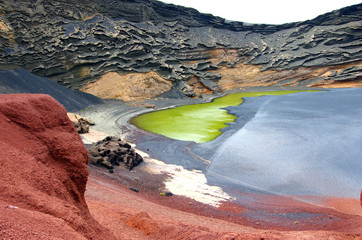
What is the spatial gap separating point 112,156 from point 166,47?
34.1 metres

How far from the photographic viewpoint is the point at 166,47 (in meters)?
41.8

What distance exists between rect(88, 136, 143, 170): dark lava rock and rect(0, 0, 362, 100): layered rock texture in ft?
67.3

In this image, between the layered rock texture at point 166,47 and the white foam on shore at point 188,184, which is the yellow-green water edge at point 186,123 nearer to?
the white foam on shore at point 188,184

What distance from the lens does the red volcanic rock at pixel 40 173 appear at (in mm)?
1941

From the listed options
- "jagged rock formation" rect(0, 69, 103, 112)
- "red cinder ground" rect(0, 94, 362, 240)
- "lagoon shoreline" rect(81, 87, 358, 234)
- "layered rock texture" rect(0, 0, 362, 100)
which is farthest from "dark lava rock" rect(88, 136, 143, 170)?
"layered rock texture" rect(0, 0, 362, 100)

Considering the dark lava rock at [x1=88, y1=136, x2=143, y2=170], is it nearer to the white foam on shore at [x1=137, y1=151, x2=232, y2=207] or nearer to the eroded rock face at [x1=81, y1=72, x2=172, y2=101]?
the white foam on shore at [x1=137, y1=151, x2=232, y2=207]

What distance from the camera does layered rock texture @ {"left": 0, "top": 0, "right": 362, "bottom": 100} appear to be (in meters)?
31.7

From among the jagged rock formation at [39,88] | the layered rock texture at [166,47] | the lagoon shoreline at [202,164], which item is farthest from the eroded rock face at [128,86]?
the lagoon shoreline at [202,164]

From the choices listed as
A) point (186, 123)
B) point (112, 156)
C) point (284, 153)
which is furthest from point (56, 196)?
point (186, 123)

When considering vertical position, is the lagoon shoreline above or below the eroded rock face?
below

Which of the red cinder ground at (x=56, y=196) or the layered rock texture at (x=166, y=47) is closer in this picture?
the red cinder ground at (x=56, y=196)

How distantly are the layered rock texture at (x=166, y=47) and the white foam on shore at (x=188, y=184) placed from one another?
68.8ft

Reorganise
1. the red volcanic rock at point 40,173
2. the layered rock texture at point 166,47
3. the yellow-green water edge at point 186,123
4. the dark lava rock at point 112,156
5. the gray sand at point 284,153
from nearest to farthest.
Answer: the red volcanic rock at point 40,173
the gray sand at point 284,153
the dark lava rock at point 112,156
the yellow-green water edge at point 186,123
the layered rock texture at point 166,47

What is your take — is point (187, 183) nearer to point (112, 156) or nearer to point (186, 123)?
point (112, 156)
